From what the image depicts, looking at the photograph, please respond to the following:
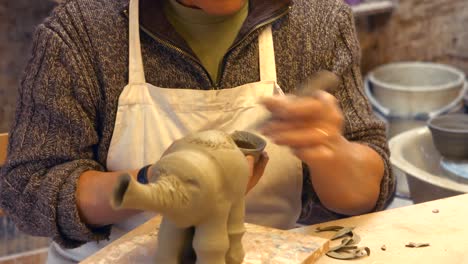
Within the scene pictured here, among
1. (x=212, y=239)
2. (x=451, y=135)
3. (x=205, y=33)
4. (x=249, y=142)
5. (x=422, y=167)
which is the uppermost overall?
(x=205, y=33)

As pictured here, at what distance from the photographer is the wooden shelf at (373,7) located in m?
2.83

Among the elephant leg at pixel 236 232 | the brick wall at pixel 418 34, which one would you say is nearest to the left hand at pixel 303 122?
the elephant leg at pixel 236 232

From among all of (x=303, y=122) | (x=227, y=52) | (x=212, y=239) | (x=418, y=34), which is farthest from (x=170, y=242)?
(x=418, y=34)

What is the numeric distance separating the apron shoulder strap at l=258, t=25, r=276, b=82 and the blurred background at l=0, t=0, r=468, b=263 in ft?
3.70

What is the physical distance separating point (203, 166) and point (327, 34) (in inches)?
22.8

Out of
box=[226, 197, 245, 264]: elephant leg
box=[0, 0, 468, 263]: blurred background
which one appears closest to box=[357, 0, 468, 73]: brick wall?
box=[0, 0, 468, 263]: blurred background

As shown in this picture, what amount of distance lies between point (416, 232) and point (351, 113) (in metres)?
0.29

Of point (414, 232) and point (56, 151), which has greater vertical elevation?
point (56, 151)

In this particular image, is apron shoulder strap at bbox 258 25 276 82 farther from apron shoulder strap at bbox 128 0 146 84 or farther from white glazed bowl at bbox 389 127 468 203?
white glazed bowl at bbox 389 127 468 203

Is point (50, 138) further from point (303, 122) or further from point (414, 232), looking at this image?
point (414, 232)

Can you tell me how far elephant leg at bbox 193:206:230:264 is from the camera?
0.88m

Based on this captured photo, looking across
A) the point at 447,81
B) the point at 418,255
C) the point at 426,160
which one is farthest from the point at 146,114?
the point at 447,81

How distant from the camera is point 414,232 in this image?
110 centimetres

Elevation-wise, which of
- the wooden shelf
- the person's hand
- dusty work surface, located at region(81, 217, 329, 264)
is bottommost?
dusty work surface, located at region(81, 217, 329, 264)
